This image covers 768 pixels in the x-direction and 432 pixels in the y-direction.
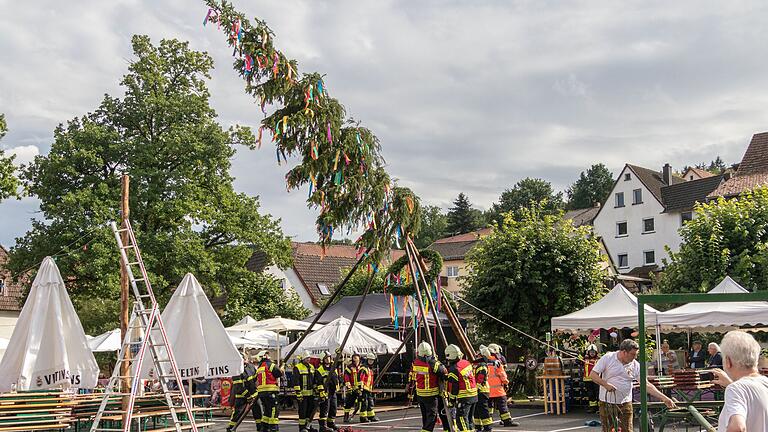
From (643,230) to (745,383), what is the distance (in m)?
60.4

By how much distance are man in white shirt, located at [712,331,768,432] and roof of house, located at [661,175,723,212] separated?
54571 mm

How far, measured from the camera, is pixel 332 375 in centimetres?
1892

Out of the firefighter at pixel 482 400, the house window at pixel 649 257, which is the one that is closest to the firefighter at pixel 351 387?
the firefighter at pixel 482 400

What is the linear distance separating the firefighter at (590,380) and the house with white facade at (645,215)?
3905 centimetres

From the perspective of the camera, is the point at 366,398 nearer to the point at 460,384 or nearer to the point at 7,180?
the point at 460,384

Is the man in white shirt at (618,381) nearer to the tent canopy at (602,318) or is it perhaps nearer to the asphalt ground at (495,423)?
the asphalt ground at (495,423)

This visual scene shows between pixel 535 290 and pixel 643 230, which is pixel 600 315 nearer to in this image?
pixel 535 290

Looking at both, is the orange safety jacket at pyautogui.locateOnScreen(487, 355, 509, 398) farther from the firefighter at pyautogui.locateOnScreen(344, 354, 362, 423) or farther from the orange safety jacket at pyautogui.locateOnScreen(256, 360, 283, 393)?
the orange safety jacket at pyautogui.locateOnScreen(256, 360, 283, 393)

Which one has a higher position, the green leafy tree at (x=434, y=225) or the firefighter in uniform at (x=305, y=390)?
the green leafy tree at (x=434, y=225)

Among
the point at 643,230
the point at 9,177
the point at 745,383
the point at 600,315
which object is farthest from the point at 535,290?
the point at 643,230

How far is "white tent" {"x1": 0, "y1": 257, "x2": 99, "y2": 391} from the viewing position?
1358 centimetres

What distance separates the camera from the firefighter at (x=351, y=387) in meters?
21.6

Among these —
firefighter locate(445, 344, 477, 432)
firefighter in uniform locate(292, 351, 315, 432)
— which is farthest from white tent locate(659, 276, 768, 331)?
firefighter in uniform locate(292, 351, 315, 432)

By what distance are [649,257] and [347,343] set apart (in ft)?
146
